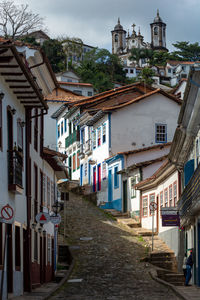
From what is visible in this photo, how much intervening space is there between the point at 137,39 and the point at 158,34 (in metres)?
6.11

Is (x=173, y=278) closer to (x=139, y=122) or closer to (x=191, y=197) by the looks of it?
(x=191, y=197)

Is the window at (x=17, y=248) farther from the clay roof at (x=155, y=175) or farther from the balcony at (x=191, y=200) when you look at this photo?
the clay roof at (x=155, y=175)

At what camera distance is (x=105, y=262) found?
89.3 feet

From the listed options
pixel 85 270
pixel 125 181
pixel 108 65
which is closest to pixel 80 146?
pixel 125 181

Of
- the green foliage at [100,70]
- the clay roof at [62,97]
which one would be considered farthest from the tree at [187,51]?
the clay roof at [62,97]

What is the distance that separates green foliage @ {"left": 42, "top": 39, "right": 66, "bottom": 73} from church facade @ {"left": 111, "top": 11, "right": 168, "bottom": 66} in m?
77.5

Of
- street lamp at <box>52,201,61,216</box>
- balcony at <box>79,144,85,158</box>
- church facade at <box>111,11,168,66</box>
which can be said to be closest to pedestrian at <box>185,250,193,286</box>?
street lamp at <box>52,201,61,216</box>

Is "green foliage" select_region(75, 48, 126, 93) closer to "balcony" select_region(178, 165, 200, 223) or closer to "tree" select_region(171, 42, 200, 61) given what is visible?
"tree" select_region(171, 42, 200, 61)

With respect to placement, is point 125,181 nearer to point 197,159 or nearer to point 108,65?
point 197,159

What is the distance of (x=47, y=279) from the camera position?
24359 millimetres

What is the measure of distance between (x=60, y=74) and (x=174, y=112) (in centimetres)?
5027

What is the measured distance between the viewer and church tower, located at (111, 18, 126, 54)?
18838 centimetres

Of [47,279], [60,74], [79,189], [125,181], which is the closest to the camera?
[47,279]

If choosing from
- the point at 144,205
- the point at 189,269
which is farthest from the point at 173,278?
the point at 144,205
